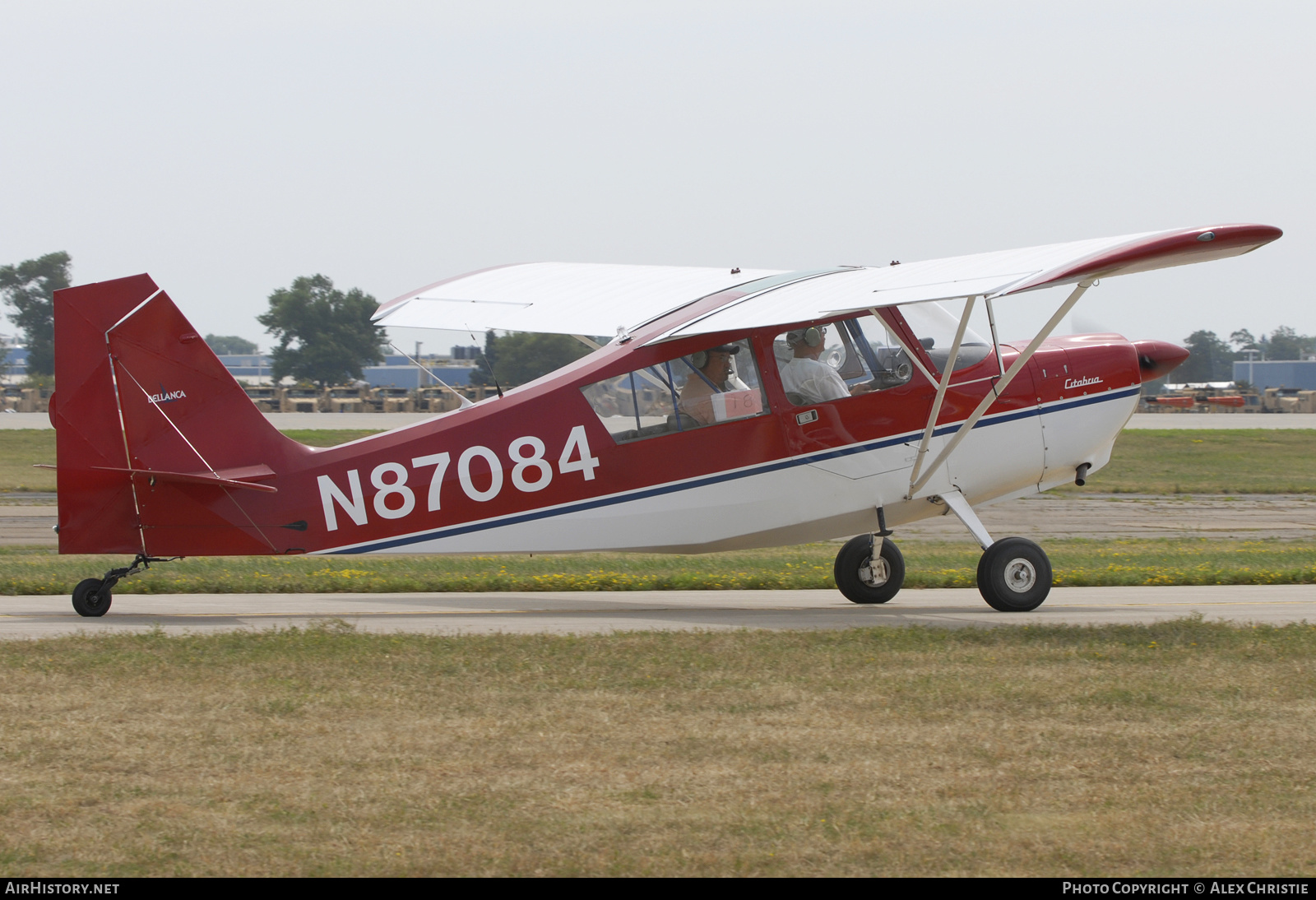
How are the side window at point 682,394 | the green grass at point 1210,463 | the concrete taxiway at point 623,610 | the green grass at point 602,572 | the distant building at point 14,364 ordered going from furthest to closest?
the distant building at point 14,364 < the green grass at point 1210,463 < the green grass at point 602,572 < the side window at point 682,394 < the concrete taxiway at point 623,610

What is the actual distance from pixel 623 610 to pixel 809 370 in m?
2.59

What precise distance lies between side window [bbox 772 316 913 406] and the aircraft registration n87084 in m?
0.02

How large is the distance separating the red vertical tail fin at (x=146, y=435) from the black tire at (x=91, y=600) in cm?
62

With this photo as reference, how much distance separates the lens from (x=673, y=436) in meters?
10.6

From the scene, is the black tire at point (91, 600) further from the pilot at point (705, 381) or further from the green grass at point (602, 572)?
the pilot at point (705, 381)

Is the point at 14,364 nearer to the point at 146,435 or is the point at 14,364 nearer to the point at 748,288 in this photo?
the point at 146,435

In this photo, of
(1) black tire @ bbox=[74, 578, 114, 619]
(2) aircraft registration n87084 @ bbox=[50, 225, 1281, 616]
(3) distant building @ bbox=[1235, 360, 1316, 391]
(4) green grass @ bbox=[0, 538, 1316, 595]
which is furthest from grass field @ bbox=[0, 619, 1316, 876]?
(3) distant building @ bbox=[1235, 360, 1316, 391]

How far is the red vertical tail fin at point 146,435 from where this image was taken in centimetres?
949

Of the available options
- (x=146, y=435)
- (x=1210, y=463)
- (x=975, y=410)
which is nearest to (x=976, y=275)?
(x=975, y=410)

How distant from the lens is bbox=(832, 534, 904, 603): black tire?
11.9m

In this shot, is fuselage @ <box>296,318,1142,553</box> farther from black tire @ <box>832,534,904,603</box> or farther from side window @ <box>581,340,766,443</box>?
black tire @ <box>832,534,904,603</box>

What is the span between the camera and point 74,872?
4527 millimetres

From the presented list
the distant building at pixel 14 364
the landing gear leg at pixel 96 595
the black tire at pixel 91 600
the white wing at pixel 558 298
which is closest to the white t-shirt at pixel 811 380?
the white wing at pixel 558 298

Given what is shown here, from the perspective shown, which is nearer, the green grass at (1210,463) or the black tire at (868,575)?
the black tire at (868,575)
